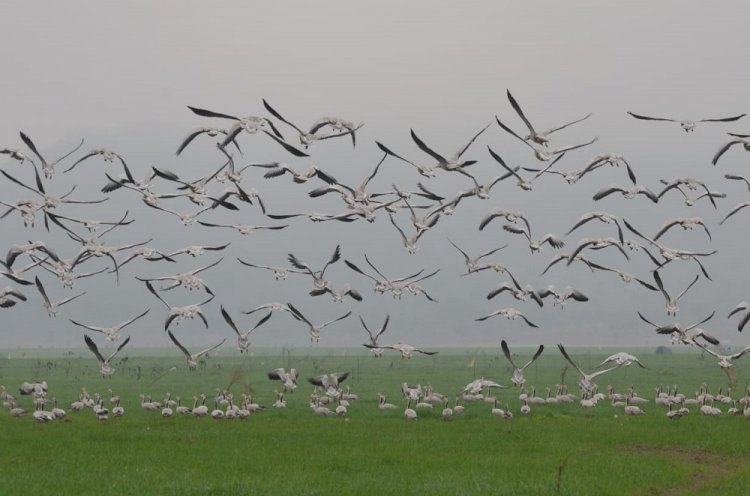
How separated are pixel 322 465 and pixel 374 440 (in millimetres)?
4516

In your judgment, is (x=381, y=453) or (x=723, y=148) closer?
(x=381, y=453)

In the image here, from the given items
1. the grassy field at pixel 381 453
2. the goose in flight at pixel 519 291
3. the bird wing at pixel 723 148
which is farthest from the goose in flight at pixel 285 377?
the bird wing at pixel 723 148

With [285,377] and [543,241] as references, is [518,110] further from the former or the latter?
[285,377]

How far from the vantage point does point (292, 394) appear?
49906 mm

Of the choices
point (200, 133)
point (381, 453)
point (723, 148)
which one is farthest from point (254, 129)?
point (723, 148)

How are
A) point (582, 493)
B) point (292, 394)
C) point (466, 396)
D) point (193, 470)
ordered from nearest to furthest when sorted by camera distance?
point (582, 493)
point (193, 470)
point (466, 396)
point (292, 394)

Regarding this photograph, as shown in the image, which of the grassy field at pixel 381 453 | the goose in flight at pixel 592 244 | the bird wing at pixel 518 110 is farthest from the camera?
the goose in flight at pixel 592 244

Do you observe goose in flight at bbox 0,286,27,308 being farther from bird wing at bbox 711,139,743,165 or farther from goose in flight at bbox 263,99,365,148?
bird wing at bbox 711,139,743,165

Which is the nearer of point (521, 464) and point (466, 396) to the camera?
point (521, 464)

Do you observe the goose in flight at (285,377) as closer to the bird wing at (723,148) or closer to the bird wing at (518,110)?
the bird wing at (518,110)

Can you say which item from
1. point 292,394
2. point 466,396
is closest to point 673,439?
point 466,396

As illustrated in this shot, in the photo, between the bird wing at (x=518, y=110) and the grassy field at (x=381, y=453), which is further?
the bird wing at (x=518, y=110)

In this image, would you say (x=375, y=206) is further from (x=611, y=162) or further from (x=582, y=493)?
(x=582, y=493)

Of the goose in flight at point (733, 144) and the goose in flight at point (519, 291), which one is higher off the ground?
the goose in flight at point (733, 144)
